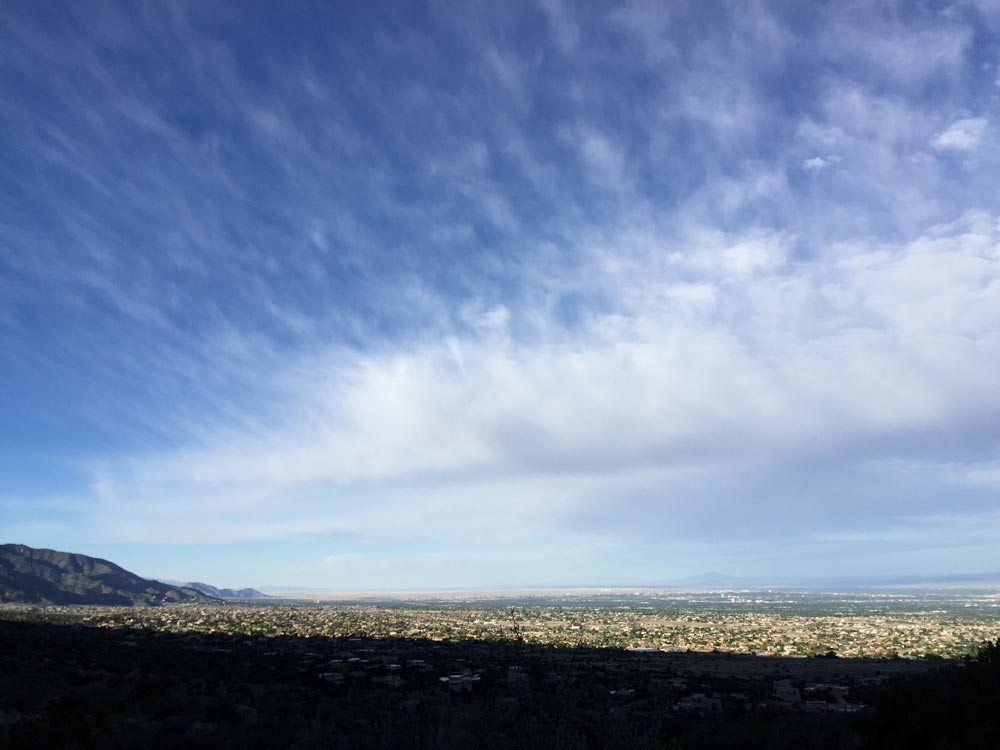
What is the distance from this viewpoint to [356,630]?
326ft

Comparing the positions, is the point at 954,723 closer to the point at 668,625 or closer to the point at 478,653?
the point at 478,653

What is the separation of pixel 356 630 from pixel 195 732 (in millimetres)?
80360

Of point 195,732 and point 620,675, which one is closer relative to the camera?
point 195,732

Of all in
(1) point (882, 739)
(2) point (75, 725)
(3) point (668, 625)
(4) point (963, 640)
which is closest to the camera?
(1) point (882, 739)

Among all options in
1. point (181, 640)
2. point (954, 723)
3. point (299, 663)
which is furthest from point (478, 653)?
point (954, 723)

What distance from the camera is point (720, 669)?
57.6 m

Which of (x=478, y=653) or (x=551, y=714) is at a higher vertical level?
(x=551, y=714)

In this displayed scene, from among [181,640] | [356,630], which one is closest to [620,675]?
[181,640]

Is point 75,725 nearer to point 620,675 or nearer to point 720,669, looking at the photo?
point 620,675

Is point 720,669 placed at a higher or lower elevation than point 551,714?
lower

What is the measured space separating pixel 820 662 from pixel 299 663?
1888 inches

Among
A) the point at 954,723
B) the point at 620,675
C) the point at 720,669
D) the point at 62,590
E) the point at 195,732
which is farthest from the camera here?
the point at 62,590

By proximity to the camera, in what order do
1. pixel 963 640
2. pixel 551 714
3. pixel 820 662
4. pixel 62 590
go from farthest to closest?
pixel 62 590 < pixel 963 640 < pixel 820 662 < pixel 551 714

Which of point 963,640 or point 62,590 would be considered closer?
point 963,640
